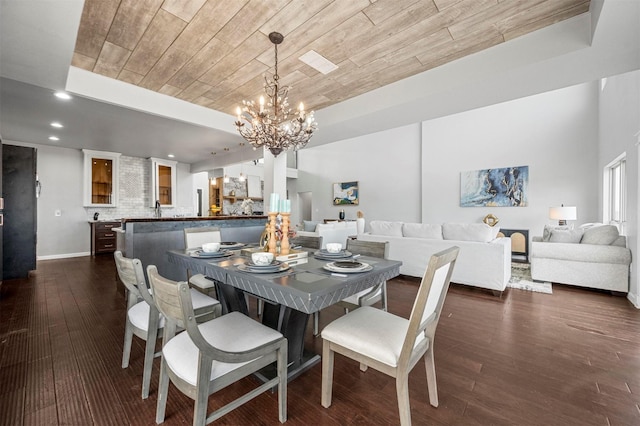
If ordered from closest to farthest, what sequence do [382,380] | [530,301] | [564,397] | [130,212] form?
[564,397]
[382,380]
[530,301]
[130,212]

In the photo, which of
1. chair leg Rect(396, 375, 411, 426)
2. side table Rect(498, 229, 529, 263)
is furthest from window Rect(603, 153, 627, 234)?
chair leg Rect(396, 375, 411, 426)

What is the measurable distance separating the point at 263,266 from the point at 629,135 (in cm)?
508

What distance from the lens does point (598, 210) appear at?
557cm

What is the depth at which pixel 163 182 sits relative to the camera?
7164 millimetres

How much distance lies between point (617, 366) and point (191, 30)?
13.7 ft

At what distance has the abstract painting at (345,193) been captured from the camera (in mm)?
9434

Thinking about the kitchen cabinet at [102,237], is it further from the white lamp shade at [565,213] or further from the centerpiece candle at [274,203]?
the white lamp shade at [565,213]

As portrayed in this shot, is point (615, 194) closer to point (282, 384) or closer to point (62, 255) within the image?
point (282, 384)

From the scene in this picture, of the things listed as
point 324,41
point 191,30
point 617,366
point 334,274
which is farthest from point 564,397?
point 191,30

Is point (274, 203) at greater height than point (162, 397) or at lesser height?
greater

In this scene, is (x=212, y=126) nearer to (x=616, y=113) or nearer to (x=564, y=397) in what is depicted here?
(x=564, y=397)

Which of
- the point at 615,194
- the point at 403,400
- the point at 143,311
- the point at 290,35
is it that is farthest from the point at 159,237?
the point at 615,194

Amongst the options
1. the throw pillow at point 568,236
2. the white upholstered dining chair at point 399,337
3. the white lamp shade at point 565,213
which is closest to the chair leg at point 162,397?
the white upholstered dining chair at point 399,337

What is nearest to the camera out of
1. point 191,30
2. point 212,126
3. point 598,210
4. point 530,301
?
point 191,30
